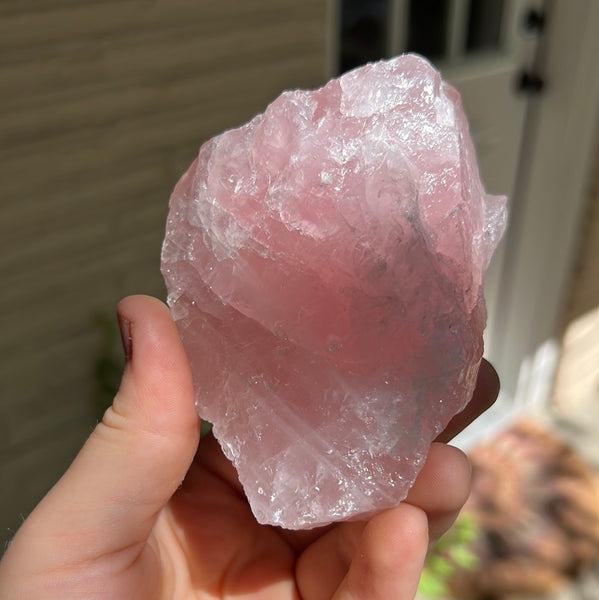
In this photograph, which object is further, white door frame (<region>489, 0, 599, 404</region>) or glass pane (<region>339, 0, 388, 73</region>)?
white door frame (<region>489, 0, 599, 404</region>)

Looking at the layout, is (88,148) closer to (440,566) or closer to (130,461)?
(130,461)

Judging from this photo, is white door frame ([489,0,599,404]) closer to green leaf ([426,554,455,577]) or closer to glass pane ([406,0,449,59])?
glass pane ([406,0,449,59])

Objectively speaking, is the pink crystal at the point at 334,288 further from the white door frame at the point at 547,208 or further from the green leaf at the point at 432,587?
the white door frame at the point at 547,208

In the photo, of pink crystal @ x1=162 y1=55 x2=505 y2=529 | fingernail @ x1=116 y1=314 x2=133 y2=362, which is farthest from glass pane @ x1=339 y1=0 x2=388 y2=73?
fingernail @ x1=116 y1=314 x2=133 y2=362

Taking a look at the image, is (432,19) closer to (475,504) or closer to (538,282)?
(538,282)

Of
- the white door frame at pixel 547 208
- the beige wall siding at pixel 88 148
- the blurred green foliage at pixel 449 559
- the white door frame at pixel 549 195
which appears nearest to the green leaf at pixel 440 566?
the blurred green foliage at pixel 449 559

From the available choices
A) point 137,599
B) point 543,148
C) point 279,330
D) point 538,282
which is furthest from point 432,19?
point 137,599
